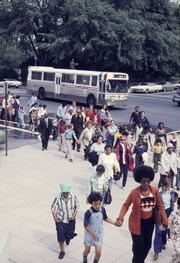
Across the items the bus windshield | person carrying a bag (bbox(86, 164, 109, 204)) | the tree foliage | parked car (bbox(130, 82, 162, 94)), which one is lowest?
person carrying a bag (bbox(86, 164, 109, 204))

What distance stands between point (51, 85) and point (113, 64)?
18.1 metres

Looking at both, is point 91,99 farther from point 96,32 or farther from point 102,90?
point 96,32

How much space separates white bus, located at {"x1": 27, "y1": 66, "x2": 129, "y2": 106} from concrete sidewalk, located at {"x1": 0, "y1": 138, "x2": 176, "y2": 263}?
38.8ft

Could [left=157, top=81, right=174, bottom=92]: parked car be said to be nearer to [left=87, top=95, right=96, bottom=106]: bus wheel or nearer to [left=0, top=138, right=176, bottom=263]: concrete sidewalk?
[left=87, top=95, right=96, bottom=106]: bus wheel

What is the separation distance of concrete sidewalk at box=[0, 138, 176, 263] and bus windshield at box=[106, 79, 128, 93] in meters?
11.8

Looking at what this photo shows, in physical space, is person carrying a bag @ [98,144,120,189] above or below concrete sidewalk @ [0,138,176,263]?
above

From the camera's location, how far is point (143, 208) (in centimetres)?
492

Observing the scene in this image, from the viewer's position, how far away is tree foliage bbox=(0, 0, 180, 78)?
43.7m

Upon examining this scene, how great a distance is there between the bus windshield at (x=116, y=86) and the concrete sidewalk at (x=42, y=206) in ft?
38.9

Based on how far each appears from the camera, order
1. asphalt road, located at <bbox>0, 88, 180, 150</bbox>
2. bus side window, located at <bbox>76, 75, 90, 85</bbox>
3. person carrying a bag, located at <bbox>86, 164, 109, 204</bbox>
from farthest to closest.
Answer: bus side window, located at <bbox>76, 75, 90, 85</bbox>
asphalt road, located at <bbox>0, 88, 180, 150</bbox>
person carrying a bag, located at <bbox>86, 164, 109, 204</bbox>

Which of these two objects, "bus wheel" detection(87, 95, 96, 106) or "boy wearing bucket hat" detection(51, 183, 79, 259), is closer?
"boy wearing bucket hat" detection(51, 183, 79, 259)

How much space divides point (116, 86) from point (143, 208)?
72.5 ft

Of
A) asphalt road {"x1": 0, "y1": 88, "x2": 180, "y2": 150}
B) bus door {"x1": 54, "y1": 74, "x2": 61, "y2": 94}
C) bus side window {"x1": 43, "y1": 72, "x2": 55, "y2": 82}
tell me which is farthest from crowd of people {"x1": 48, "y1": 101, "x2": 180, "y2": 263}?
bus side window {"x1": 43, "y1": 72, "x2": 55, "y2": 82}

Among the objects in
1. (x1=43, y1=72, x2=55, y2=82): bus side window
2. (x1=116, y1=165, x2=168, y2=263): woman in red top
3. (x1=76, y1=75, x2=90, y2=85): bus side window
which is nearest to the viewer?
(x1=116, y1=165, x2=168, y2=263): woman in red top
